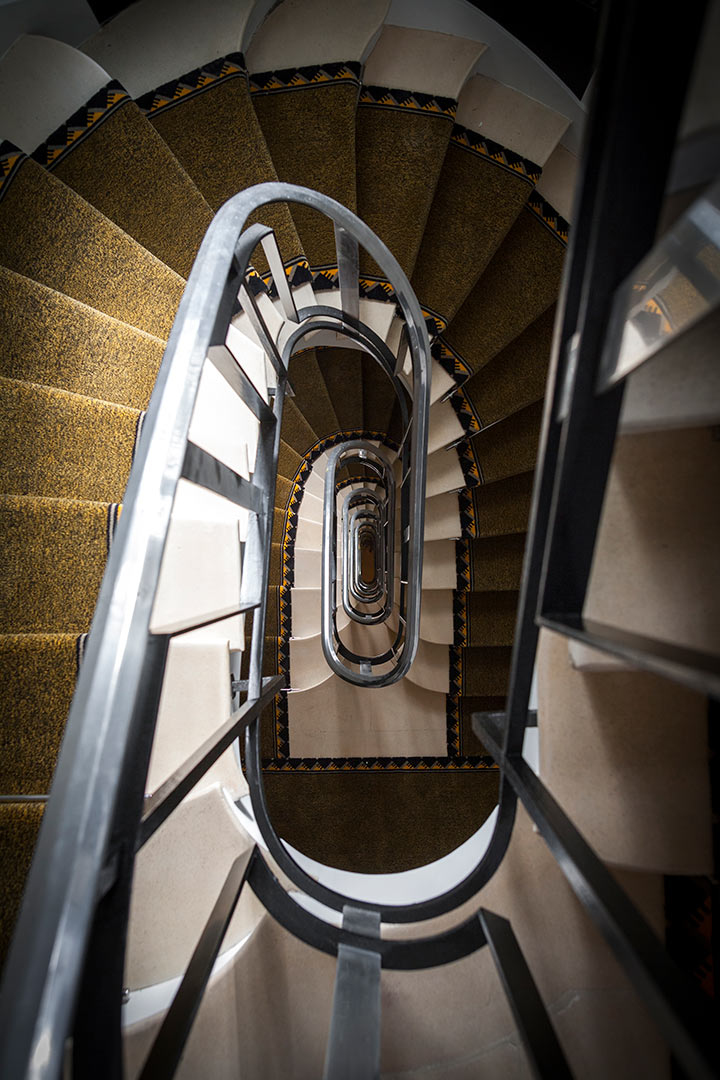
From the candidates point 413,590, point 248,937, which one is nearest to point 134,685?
point 248,937

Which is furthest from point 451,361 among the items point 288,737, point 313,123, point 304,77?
point 288,737

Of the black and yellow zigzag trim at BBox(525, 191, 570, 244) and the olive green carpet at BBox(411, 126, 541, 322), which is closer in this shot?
the olive green carpet at BBox(411, 126, 541, 322)

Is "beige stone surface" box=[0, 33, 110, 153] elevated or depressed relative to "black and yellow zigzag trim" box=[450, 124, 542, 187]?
depressed

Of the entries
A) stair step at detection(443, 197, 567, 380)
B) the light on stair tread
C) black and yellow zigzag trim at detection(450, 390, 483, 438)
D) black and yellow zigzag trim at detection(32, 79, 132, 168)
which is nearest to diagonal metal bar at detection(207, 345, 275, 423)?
black and yellow zigzag trim at detection(32, 79, 132, 168)

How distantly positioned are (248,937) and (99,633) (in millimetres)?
806

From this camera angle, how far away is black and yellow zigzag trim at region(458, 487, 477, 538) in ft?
11.5

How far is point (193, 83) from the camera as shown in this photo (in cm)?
195

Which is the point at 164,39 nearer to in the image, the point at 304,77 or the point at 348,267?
the point at 304,77

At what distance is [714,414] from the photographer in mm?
609

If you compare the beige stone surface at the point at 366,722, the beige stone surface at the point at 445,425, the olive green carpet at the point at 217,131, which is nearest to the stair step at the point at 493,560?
the beige stone surface at the point at 445,425

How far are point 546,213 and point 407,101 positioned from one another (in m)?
0.71

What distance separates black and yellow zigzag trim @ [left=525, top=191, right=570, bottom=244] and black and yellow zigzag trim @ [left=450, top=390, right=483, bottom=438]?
79cm

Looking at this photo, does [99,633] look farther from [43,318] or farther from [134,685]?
[43,318]

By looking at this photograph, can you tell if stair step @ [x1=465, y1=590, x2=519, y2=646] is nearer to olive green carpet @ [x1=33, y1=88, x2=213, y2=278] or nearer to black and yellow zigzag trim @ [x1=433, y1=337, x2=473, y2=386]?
black and yellow zigzag trim @ [x1=433, y1=337, x2=473, y2=386]
